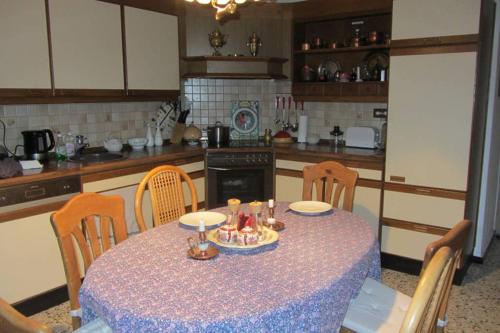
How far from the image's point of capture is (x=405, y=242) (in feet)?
10.9

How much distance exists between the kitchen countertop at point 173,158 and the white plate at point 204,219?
1.08 meters

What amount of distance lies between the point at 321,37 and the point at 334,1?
1.61 ft

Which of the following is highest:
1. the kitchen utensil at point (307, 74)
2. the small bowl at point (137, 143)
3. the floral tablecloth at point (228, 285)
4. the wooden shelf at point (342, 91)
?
the kitchen utensil at point (307, 74)

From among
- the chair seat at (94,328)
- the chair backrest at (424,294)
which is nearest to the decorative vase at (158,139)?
the chair seat at (94,328)

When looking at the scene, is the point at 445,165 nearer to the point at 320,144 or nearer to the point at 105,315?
the point at 320,144

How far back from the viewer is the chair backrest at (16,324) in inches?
35.0

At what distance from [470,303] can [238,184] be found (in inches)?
78.4

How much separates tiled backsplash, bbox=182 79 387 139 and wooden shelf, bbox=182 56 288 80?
27 centimetres

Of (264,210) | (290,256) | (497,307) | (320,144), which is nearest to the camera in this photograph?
(290,256)

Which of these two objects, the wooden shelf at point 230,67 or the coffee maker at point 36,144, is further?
the wooden shelf at point 230,67

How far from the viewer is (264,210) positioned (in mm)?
2361

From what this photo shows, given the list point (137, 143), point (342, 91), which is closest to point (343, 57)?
point (342, 91)

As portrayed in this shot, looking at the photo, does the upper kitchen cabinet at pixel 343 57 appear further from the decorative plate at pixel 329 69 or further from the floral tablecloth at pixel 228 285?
the floral tablecloth at pixel 228 285

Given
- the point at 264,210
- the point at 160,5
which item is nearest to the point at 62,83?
the point at 160,5
